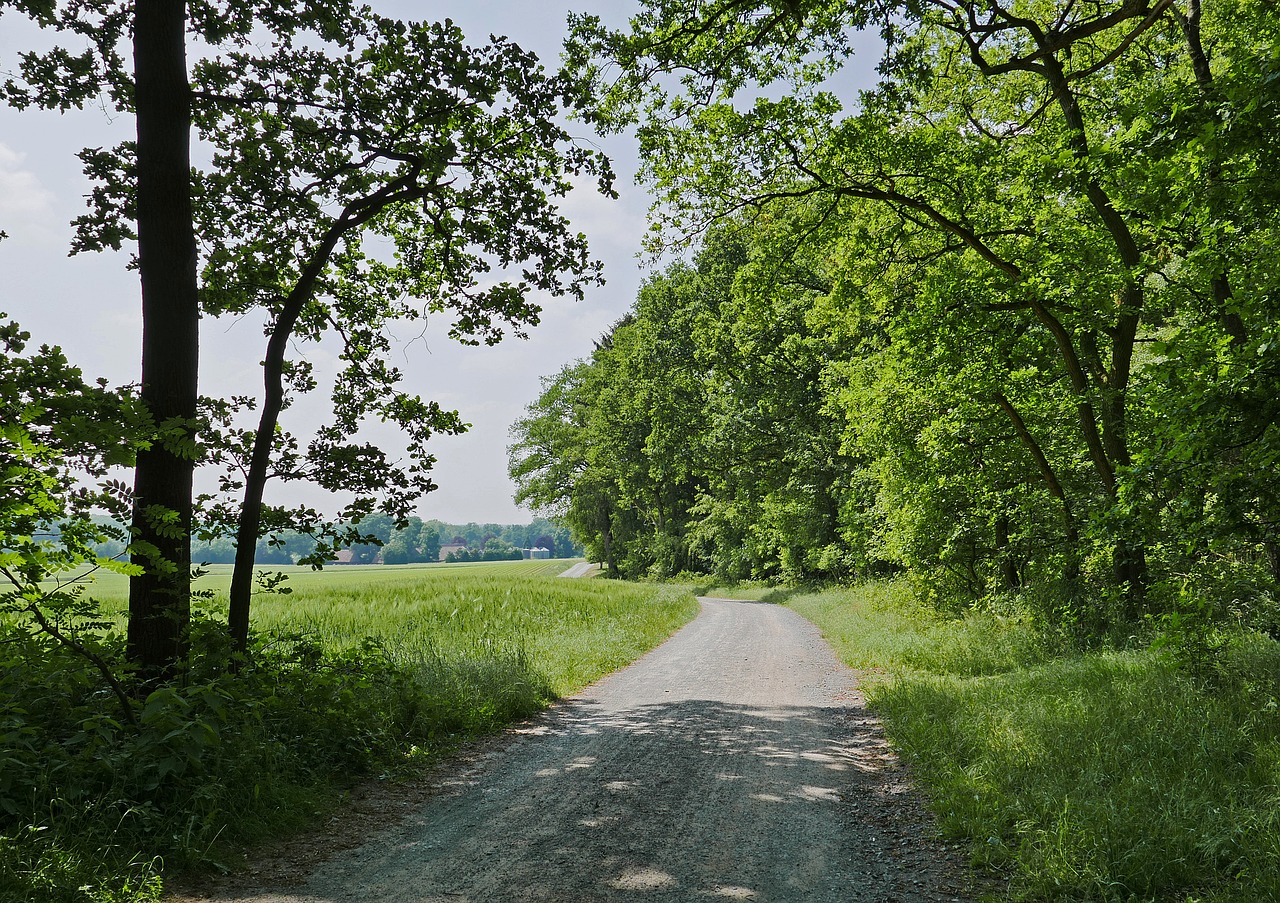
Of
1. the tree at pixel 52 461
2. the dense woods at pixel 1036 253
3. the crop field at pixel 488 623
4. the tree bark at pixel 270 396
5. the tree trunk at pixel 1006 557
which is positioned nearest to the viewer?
the tree at pixel 52 461

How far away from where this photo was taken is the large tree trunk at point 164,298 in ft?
20.6

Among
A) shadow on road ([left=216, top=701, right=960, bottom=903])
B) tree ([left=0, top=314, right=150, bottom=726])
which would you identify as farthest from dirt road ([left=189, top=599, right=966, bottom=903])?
tree ([left=0, top=314, right=150, bottom=726])

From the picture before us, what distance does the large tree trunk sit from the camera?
20.6 ft

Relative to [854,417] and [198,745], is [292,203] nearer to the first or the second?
[198,745]

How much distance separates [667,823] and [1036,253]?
1026 centimetres

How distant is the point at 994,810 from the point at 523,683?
607cm

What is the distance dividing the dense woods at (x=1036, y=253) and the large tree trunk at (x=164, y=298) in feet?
15.5

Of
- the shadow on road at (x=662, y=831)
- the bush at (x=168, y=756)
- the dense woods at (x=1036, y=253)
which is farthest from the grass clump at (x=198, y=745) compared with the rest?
the dense woods at (x=1036, y=253)

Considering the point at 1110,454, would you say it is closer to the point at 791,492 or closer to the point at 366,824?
the point at 366,824

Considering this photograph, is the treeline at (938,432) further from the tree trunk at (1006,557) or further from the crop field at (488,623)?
the crop field at (488,623)

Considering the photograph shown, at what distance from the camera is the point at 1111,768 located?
5.37 meters

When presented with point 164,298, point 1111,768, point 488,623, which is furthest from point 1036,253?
point 488,623

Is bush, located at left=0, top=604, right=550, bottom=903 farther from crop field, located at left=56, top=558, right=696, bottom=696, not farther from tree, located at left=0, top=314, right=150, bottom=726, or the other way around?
crop field, located at left=56, top=558, right=696, bottom=696

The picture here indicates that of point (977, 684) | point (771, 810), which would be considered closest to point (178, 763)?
point (771, 810)
